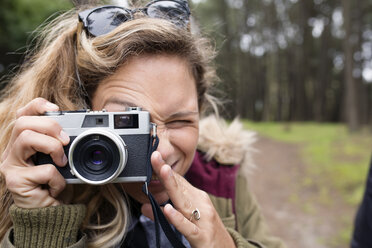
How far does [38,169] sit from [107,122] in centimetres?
33

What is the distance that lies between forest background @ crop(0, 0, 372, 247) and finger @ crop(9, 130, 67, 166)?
82 cm

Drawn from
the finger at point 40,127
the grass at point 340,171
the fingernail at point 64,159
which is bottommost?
the grass at point 340,171

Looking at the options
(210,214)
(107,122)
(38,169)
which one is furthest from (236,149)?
(38,169)

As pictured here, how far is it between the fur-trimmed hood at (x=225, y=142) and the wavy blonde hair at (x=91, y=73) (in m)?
0.51

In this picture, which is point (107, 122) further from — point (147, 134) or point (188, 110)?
point (188, 110)

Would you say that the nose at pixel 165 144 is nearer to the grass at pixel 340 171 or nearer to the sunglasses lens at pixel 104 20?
the sunglasses lens at pixel 104 20

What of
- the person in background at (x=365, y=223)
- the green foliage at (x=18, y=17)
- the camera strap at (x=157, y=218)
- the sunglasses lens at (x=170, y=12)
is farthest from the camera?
the green foliage at (x=18, y=17)

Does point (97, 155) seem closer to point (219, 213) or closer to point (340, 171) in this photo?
point (219, 213)

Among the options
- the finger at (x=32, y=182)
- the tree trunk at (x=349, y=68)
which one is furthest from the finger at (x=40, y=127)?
the tree trunk at (x=349, y=68)

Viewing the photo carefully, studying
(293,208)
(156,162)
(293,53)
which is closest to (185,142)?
(156,162)

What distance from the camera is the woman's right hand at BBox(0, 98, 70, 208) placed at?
123cm

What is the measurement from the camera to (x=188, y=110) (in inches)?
57.1

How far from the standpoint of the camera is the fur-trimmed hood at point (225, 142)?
6.31 ft

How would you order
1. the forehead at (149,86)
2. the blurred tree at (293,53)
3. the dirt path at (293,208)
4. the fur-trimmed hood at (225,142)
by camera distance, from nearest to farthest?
the forehead at (149,86) → the fur-trimmed hood at (225,142) → the dirt path at (293,208) → the blurred tree at (293,53)
